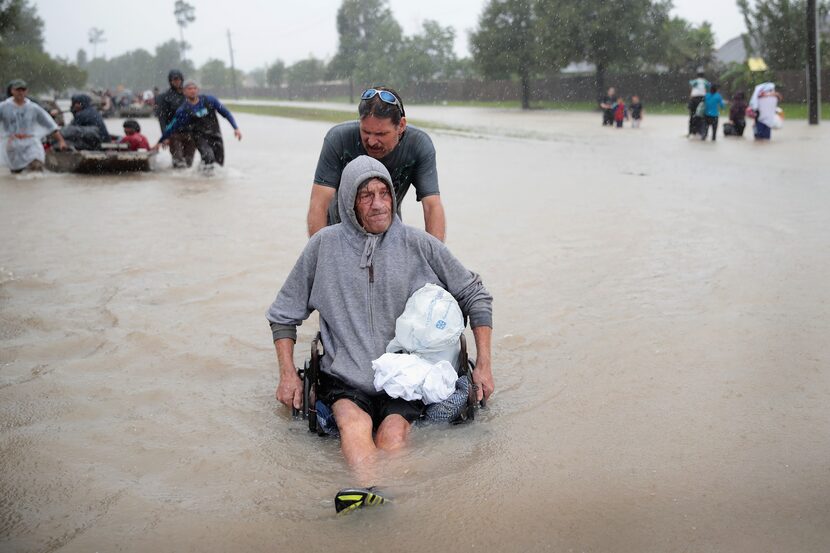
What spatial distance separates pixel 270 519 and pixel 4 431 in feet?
6.19

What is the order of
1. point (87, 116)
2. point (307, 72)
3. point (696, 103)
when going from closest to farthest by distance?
point (87, 116) → point (696, 103) → point (307, 72)

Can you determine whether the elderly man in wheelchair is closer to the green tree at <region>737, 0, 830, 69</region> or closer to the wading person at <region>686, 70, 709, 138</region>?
the wading person at <region>686, 70, 709, 138</region>

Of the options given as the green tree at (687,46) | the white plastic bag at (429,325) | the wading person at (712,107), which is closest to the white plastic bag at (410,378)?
the white plastic bag at (429,325)

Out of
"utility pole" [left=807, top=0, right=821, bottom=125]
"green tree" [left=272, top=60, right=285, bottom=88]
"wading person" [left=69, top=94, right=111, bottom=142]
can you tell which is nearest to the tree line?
"utility pole" [left=807, top=0, right=821, bottom=125]

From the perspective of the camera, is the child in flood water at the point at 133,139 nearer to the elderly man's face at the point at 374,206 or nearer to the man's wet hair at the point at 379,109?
the man's wet hair at the point at 379,109

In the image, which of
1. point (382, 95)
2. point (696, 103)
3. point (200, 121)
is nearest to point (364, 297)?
point (382, 95)

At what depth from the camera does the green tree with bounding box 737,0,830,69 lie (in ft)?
129

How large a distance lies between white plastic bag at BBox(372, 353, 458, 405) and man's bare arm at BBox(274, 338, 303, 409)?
429mm

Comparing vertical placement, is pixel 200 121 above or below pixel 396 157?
above

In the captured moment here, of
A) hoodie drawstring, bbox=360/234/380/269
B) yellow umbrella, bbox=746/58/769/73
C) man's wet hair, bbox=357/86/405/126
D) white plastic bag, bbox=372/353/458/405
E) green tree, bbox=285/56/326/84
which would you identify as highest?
green tree, bbox=285/56/326/84

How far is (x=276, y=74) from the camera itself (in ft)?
351

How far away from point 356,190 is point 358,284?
0.46 m

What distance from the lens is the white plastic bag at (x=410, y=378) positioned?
4117mm

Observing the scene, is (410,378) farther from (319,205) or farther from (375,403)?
(319,205)
